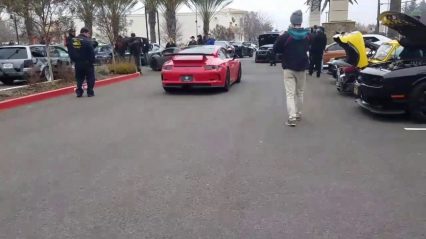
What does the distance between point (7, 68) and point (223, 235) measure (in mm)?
14040

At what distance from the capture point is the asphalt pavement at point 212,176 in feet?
12.8

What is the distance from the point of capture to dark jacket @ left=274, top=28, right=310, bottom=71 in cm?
816

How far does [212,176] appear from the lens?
524cm

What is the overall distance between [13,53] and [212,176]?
1296 cm

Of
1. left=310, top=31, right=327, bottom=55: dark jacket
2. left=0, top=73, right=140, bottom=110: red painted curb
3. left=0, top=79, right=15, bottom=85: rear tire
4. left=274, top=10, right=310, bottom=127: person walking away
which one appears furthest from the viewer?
left=310, top=31, right=327, bottom=55: dark jacket

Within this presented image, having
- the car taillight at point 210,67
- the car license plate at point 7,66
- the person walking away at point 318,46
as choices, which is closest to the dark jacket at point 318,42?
the person walking away at point 318,46

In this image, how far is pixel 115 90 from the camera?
14.3 m

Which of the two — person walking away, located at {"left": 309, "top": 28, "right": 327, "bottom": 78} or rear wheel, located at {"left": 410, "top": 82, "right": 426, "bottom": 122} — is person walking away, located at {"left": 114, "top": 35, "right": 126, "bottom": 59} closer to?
person walking away, located at {"left": 309, "top": 28, "right": 327, "bottom": 78}

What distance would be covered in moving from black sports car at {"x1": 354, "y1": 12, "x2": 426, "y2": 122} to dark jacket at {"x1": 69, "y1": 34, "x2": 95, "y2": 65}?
23.2 ft

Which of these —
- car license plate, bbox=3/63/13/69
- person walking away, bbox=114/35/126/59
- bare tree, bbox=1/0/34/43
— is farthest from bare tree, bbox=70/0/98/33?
bare tree, bbox=1/0/34/43

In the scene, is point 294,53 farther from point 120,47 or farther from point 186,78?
point 120,47

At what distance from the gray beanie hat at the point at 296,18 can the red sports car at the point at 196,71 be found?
14.4ft

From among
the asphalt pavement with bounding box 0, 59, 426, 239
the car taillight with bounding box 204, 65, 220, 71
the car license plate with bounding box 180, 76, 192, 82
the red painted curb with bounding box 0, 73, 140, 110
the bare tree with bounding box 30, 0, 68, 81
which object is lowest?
the asphalt pavement with bounding box 0, 59, 426, 239

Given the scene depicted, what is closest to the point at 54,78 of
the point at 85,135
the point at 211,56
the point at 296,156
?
the point at 211,56
